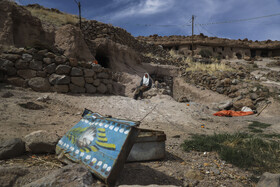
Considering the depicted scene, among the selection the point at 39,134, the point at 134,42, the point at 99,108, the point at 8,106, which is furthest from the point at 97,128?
the point at 134,42

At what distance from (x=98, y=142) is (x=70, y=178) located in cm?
38

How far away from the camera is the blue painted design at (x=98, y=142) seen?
1436 mm

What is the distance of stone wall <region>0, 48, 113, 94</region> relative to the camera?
502 cm

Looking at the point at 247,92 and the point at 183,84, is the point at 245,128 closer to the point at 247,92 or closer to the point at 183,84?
the point at 247,92

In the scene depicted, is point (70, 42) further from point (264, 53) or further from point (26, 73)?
point (264, 53)

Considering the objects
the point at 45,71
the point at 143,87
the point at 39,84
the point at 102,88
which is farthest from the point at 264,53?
the point at 39,84

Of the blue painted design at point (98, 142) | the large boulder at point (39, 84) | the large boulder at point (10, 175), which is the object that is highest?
Result: the large boulder at point (39, 84)

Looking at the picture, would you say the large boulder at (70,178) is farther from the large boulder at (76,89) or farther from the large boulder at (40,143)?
the large boulder at (76,89)

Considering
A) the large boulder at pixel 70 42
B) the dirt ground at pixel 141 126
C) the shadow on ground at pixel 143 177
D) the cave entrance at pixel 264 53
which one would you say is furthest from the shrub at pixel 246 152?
the cave entrance at pixel 264 53

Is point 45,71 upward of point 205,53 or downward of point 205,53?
downward

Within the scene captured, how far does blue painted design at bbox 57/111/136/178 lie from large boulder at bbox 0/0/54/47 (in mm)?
5313

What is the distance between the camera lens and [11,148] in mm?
1772

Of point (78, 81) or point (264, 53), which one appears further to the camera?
point (264, 53)

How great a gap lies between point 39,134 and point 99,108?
313cm
